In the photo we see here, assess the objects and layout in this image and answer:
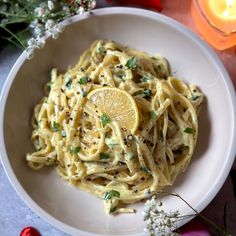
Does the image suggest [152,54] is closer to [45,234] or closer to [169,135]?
[169,135]

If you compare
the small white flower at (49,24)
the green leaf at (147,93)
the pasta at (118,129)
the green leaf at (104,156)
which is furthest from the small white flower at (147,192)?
the small white flower at (49,24)

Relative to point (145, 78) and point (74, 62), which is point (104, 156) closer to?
point (145, 78)

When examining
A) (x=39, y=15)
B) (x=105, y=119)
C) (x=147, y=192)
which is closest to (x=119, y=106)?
(x=105, y=119)

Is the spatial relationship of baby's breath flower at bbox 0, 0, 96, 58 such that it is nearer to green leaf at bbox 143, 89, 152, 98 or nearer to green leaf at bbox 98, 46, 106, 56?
green leaf at bbox 98, 46, 106, 56

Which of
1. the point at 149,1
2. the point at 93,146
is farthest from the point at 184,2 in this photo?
the point at 93,146

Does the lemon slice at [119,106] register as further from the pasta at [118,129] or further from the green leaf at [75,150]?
the green leaf at [75,150]
